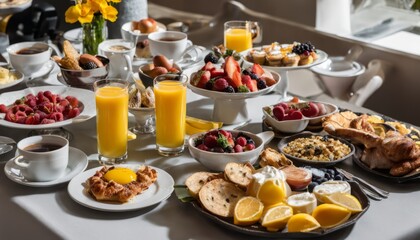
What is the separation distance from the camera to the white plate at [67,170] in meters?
1.55

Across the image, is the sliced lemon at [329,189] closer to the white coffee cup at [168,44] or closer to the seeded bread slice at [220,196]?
the seeded bread slice at [220,196]

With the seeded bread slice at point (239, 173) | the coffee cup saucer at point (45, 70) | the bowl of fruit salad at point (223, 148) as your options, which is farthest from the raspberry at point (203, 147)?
the coffee cup saucer at point (45, 70)

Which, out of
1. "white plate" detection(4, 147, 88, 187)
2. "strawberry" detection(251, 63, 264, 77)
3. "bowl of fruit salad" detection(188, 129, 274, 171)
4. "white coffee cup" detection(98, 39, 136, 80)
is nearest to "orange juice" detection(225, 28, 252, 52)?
"white coffee cup" detection(98, 39, 136, 80)

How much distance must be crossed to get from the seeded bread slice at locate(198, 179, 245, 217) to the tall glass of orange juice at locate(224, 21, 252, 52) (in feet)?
Result: 3.30

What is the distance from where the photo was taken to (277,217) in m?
1.36

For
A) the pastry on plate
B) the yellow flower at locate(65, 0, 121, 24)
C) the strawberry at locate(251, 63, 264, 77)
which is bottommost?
the pastry on plate

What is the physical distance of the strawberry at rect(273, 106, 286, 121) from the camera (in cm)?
184

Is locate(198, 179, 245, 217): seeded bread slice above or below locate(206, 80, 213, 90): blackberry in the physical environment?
below

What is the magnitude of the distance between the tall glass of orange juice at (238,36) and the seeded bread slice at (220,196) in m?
1.01

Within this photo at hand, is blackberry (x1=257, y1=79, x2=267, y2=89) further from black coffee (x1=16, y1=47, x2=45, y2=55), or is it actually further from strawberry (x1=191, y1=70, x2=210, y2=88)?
black coffee (x1=16, y1=47, x2=45, y2=55)

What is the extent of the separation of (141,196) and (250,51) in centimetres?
92

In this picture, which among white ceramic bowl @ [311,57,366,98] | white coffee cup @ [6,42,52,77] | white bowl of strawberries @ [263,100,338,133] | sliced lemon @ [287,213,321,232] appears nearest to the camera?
sliced lemon @ [287,213,321,232]

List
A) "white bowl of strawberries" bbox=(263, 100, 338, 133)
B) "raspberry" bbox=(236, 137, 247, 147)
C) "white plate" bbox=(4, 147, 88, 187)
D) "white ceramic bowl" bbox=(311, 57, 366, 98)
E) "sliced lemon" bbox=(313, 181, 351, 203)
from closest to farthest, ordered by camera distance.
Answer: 1. "sliced lemon" bbox=(313, 181, 351, 203)
2. "white plate" bbox=(4, 147, 88, 187)
3. "raspberry" bbox=(236, 137, 247, 147)
4. "white bowl of strawberries" bbox=(263, 100, 338, 133)
5. "white ceramic bowl" bbox=(311, 57, 366, 98)

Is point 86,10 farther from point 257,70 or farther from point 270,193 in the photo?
point 270,193
